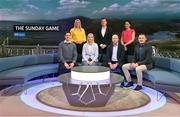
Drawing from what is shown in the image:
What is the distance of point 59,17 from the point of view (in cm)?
766

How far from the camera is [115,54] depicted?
6.47 meters

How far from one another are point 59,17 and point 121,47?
1.99 meters

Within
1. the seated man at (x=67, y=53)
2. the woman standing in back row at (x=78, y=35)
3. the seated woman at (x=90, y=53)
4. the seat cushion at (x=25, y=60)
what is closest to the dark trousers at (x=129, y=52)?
the seated woman at (x=90, y=53)

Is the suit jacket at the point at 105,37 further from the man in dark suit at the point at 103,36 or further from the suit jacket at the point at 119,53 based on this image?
the suit jacket at the point at 119,53

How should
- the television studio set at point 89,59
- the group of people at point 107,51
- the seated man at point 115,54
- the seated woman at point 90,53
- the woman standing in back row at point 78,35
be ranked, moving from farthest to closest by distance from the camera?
the woman standing in back row at point 78,35 < the seated woman at point 90,53 < the seated man at point 115,54 < the group of people at point 107,51 < the television studio set at point 89,59

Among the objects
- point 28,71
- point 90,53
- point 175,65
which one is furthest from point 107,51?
point 28,71

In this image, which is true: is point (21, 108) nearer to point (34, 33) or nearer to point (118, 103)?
point (118, 103)

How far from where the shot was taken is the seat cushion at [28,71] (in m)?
5.95

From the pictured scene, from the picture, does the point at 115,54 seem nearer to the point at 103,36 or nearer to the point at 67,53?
the point at 103,36

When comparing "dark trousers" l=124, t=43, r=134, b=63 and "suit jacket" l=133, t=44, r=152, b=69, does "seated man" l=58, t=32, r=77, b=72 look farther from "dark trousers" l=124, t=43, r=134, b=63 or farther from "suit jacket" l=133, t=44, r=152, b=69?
"suit jacket" l=133, t=44, r=152, b=69

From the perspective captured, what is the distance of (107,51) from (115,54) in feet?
0.58

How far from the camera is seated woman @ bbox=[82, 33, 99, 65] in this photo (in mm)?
6562

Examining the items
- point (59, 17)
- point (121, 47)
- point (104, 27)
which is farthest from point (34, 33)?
point (121, 47)

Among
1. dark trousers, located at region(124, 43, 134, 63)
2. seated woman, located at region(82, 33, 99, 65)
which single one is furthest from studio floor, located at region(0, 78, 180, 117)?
seated woman, located at region(82, 33, 99, 65)
